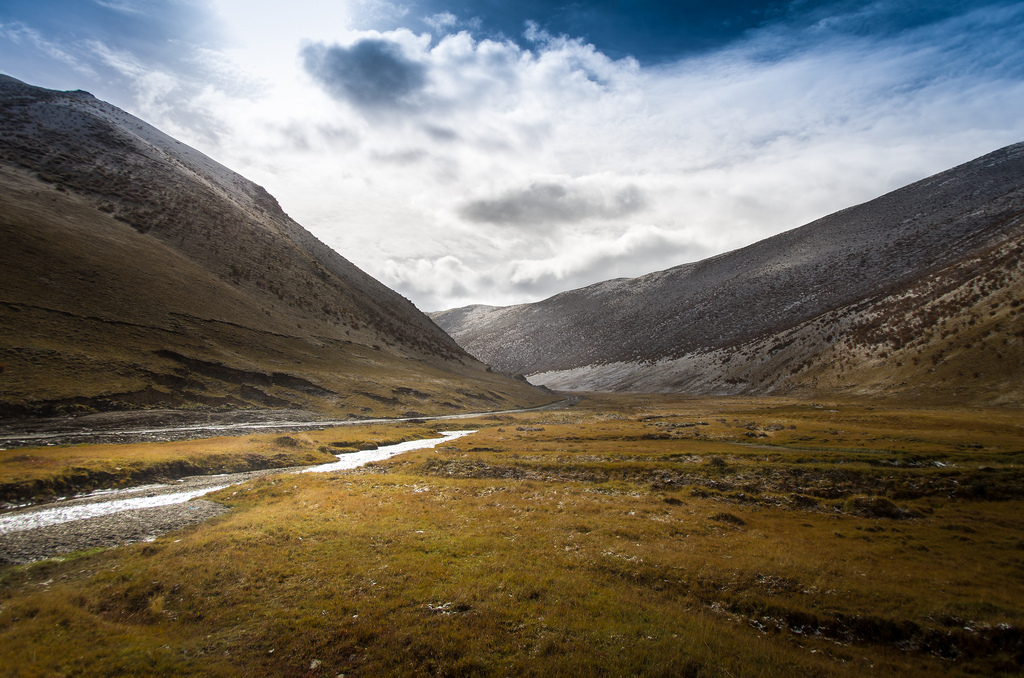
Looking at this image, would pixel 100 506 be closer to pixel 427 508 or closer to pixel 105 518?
pixel 105 518

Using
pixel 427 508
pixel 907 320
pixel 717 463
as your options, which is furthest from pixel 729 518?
pixel 907 320

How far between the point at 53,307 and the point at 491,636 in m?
87.0

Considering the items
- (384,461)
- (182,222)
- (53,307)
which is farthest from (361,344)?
(384,461)

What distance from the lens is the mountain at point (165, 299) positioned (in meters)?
61.6

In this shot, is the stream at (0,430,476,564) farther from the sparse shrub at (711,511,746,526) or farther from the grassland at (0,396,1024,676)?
the sparse shrub at (711,511,746,526)

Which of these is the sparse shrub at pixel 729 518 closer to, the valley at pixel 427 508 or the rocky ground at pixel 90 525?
the valley at pixel 427 508

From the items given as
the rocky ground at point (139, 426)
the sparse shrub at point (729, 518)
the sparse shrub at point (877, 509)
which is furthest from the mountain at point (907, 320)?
the rocky ground at point (139, 426)

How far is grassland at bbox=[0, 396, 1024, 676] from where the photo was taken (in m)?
12.5

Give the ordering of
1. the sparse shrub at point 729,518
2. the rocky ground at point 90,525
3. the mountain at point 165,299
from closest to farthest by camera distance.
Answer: the rocky ground at point 90,525
the sparse shrub at point 729,518
the mountain at point 165,299

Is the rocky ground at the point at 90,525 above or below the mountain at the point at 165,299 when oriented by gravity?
below

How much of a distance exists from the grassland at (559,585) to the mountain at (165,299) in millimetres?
45283

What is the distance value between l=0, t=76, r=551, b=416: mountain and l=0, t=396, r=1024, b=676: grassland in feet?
149

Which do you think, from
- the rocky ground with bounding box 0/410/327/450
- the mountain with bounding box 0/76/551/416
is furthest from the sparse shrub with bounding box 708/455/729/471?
the mountain with bounding box 0/76/551/416

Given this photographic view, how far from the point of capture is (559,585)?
16.9 meters
